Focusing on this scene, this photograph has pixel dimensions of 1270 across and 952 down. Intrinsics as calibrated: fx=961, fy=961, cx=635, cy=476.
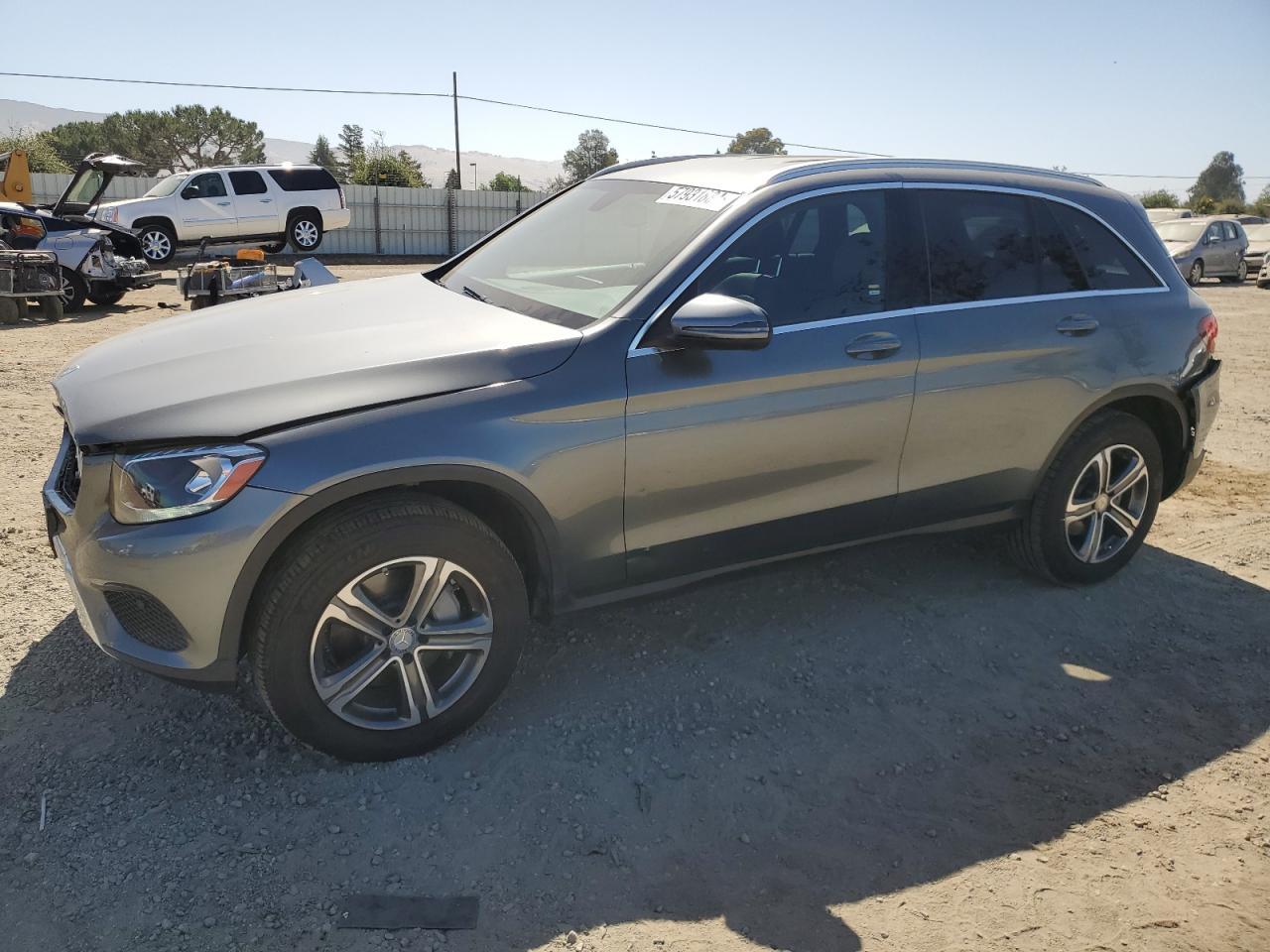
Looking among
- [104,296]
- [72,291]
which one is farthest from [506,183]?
[72,291]

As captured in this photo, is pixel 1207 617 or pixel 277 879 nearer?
pixel 277 879

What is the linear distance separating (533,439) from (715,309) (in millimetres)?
713

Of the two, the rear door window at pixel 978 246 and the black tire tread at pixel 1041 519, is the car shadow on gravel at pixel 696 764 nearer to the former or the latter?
the black tire tread at pixel 1041 519

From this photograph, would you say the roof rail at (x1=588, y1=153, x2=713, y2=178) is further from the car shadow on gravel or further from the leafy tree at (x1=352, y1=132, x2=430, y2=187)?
the leafy tree at (x1=352, y1=132, x2=430, y2=187)

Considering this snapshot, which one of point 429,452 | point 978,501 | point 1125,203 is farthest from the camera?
point 1125,203

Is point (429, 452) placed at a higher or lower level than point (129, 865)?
higher

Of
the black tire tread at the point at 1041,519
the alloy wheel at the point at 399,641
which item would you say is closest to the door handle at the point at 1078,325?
the black tire tread at the point at 1041,519

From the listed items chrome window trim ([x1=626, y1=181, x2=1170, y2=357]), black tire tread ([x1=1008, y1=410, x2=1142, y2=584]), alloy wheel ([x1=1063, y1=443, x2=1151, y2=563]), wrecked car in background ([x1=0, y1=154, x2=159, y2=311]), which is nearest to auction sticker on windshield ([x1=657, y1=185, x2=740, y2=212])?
chrome window trim ([x1=626, y1=181, x2=1170, y2=357])

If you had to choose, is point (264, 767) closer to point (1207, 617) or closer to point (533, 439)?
point (533, 439)

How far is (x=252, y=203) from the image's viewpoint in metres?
20.6

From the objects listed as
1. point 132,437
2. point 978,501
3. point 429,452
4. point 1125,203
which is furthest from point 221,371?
point 1125,203

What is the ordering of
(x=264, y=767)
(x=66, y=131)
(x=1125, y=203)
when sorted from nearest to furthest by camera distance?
(x=264, y=767), (x=1125, y=203), (x=66, y=131)

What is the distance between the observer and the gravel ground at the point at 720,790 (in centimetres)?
253

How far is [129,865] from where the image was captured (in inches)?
102
